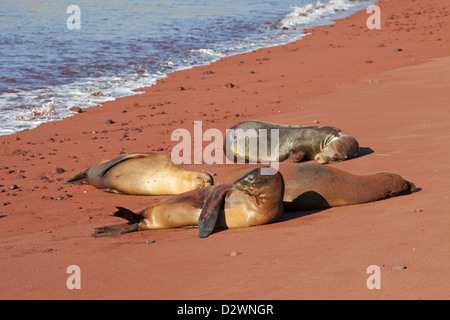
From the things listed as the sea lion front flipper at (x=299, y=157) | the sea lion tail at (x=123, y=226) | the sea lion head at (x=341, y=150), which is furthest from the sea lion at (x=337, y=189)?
the sea lion front flipper at (x=299, y=157)

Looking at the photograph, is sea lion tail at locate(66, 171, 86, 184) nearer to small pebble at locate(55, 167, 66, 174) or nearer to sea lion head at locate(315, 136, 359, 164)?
small pebble at locate(55, 167, 66, 174)

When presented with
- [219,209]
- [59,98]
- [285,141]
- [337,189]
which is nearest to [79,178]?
[285,141]

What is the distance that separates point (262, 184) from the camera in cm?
536

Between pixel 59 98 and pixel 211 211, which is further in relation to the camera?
pixel 59 98

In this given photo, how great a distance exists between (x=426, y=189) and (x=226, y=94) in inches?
276

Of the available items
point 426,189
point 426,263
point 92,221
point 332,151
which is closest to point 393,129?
point 332,151

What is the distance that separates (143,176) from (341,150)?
7.18ft

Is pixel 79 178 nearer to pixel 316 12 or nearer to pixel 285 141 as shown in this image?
pixel 285 141

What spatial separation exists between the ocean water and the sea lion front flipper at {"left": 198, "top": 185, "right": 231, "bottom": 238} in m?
5.57

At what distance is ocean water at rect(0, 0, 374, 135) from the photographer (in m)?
12.9

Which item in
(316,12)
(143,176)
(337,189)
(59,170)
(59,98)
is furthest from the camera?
(316,12)

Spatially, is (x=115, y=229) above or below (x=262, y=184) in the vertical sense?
below
